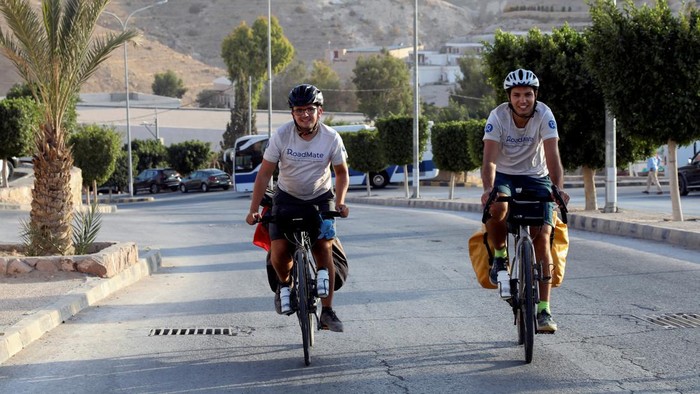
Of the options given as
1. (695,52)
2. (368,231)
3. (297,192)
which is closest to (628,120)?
(695,52)

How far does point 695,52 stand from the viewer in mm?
19438

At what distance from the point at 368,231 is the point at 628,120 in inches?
225

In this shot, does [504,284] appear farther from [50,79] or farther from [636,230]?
[636,230]

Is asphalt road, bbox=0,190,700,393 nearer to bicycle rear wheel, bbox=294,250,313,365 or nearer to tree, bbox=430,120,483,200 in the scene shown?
bicycle rear wheel, bbox=294,250,313,365

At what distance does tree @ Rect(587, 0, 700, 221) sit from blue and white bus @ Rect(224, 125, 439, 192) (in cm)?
3737

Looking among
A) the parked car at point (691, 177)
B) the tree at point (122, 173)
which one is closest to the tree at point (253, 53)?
the tree at point (122, 173)

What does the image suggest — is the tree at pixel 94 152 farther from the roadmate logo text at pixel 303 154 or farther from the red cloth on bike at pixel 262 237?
the roadmate logo text at pixel 303 154

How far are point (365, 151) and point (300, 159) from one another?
1701 inches

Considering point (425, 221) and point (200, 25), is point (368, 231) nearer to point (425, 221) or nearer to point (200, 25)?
point (425, 221)

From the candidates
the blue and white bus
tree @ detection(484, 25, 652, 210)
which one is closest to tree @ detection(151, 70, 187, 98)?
the blue and white bus

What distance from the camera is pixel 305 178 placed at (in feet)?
24.8

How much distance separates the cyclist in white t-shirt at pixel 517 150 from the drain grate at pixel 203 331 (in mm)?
2381

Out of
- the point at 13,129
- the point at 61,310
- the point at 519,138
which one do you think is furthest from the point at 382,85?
the point at 519,138

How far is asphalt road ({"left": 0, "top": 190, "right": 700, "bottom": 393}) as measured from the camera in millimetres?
6645
